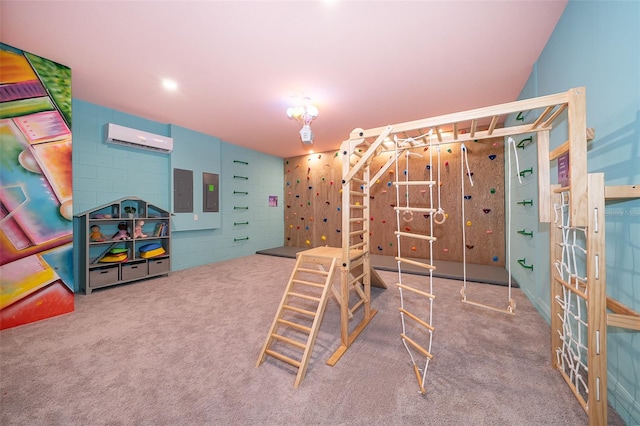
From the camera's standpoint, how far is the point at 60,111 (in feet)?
8.78

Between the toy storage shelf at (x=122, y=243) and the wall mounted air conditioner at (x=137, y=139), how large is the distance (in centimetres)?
92

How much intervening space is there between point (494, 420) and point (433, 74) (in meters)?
3.16

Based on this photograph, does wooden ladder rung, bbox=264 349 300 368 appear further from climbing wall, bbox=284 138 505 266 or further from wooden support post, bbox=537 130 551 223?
climbing wall, bbox=284 138 505 266

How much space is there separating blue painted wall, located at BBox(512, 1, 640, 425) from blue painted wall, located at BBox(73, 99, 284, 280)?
5382mm

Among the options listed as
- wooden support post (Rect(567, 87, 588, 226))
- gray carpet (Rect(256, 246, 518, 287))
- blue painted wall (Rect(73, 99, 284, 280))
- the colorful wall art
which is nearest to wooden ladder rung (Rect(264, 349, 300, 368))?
wooden support post (Rect(567, 87, 588, 226))

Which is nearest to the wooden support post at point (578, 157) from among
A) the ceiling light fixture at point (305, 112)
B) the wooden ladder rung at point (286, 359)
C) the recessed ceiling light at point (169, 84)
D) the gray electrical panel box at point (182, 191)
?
the wooden ladder rung at point (286, 359)

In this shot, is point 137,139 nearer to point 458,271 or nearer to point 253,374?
point 253,374

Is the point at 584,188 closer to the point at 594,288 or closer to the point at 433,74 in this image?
the point at 594,288

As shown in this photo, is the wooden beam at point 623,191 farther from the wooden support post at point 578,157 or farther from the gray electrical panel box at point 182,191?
the gray electrical panel box at point 182,191

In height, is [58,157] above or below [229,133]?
below

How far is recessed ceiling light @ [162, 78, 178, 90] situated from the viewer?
290cm

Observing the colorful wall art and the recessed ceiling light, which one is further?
the recessed ceiling light

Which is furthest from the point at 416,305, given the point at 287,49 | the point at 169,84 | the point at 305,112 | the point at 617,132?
the point at 169,84

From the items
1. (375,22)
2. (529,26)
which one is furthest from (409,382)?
(529,26)
